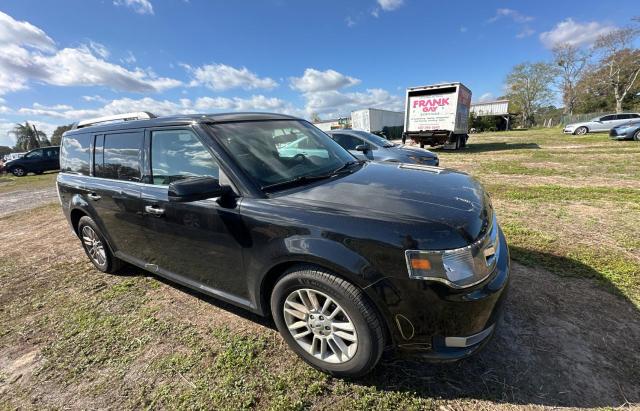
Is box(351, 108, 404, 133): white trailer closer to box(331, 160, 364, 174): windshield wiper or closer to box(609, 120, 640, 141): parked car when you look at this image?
box(609, 120, 640, 141): parked car

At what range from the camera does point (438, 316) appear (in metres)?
1.75

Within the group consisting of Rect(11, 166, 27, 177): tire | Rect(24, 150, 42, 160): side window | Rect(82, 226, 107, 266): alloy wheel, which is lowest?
Rect(11, 166, 27, 177): tire

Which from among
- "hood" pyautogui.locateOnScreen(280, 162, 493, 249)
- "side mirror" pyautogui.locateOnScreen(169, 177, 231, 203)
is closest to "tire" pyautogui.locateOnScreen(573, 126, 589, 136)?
"hood" pyautogui.locateOnScreen(280, 162, 493, 249)

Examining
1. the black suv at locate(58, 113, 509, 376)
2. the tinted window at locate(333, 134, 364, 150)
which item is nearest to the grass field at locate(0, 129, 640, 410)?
the black suv at locate(58, 113, 509, 376)

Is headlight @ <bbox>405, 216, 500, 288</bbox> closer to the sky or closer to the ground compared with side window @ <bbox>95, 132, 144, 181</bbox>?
closer to the ground

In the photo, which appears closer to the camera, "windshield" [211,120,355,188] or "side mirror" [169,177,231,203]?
"side mirror" [169,177,231,203]

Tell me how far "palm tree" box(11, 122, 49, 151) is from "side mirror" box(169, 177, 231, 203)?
7569 cm

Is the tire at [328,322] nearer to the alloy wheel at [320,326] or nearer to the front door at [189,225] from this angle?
the alloy wheel at [320,326]

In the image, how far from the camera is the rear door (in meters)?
3.00

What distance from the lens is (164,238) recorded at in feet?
9.19

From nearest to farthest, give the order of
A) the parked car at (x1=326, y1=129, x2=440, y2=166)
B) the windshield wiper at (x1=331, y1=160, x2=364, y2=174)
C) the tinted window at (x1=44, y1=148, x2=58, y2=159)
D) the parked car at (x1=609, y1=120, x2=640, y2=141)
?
the windshield wiper at (x1=331, y1=160, x2=364, y2=174)
the parked car at (x1=326, y1=129, x2=440, y2=166)
the parked car at (x1=609, y1=120, x2=640, y2=141)
the tinted window at (x1=44, y1=148, x2=58, y2=159)

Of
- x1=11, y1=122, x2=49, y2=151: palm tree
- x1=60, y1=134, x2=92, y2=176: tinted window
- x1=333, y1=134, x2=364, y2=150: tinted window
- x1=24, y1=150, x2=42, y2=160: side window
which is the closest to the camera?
x1=60, y1=134, x2=92, y2=176: tinted window

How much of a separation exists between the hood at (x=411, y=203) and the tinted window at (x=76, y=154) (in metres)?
2.98

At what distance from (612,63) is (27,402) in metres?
52.9
